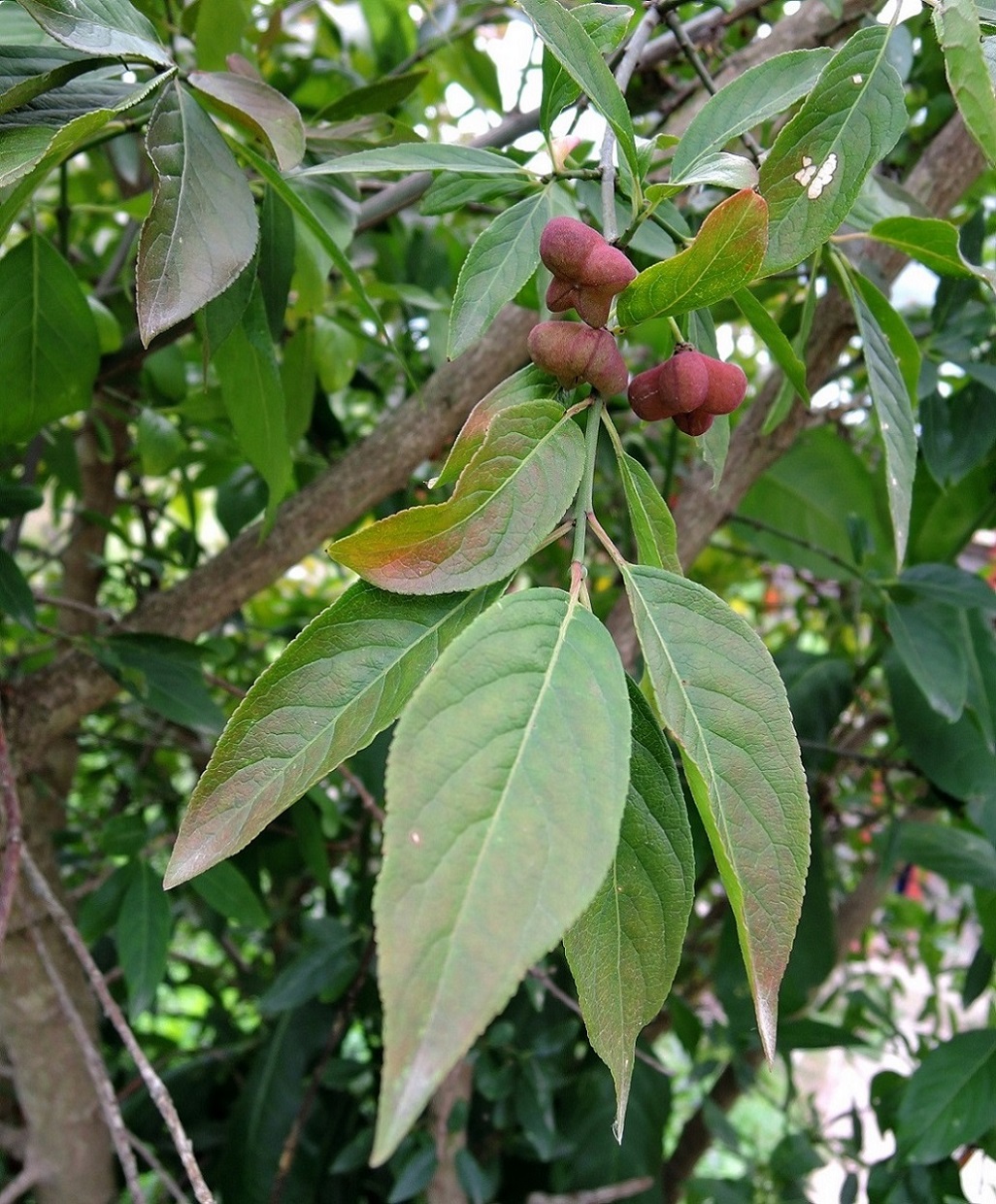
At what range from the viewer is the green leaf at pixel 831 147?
14.3 inches

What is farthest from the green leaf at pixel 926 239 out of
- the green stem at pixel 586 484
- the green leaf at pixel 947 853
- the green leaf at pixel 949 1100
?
the green leaf at pixel 949 1100

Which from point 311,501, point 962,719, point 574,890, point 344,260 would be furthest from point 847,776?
point 574,890

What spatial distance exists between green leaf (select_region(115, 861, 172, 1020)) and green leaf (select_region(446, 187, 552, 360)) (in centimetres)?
62

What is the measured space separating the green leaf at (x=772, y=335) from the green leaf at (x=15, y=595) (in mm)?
524

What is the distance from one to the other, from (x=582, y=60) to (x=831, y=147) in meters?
0.10

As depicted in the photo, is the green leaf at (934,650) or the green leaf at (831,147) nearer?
the green leaf at (831,147)

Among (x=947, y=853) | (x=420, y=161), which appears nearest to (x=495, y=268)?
(x=420, y=161)

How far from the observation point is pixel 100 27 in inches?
15.8

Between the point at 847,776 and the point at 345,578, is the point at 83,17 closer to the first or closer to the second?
the point at 345,578

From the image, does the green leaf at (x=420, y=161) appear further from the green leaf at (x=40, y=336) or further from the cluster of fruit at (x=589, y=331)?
the green leaf at (x=40, y=336)

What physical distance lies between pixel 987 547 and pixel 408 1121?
5.02ft

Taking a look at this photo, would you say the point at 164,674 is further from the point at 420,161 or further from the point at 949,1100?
the point at 949,1100

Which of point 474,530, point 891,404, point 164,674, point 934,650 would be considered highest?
point 474,530

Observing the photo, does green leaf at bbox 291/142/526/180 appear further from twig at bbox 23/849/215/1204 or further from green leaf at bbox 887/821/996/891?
green leaf at bbox 887/821/996/891
